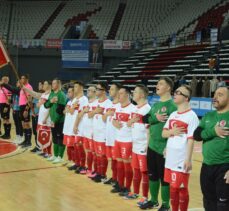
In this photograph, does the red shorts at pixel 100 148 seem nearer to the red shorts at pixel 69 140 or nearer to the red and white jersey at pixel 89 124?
the red and white jersey at pixel 89 124

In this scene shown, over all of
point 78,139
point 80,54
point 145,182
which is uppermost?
point 80,54

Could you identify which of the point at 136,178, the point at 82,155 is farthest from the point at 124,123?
the point at 82,155

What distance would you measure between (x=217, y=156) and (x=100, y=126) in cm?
332

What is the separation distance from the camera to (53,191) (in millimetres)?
6375

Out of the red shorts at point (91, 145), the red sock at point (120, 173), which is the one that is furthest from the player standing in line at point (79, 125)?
the red sock at point (120, 173)

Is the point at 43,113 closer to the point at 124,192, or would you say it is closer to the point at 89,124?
the point at 89,124

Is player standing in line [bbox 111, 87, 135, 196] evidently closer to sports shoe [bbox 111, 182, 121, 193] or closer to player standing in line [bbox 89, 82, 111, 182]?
sports shoe [bbox 111, 182, 121, 193]

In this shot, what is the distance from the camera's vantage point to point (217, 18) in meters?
22.0

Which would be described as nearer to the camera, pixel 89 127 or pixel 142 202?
pixel 142 202

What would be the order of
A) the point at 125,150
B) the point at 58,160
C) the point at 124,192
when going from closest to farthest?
the point at 125,150
the point at 124,192
the point at 58,160

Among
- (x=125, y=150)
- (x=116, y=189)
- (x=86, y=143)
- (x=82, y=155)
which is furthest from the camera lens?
(x=82, y=155)

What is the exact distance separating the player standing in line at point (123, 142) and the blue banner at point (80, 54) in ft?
58.7

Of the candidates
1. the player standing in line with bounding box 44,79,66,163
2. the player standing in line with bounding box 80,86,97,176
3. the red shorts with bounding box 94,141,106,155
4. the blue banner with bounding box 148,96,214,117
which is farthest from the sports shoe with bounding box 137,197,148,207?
the blue banner with bounding box 148,96,214,117

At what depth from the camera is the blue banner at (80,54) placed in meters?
23.8
